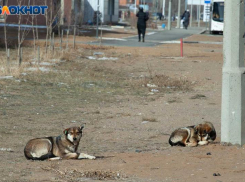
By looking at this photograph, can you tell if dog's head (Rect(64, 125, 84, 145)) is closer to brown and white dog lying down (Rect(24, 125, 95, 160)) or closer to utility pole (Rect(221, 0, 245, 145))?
brown and white dog lying down (Rect(24, 125, 95, 160))

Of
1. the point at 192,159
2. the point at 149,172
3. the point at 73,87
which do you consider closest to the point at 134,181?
the point at 149,172

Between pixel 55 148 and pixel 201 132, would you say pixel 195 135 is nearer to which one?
pixel 201 132

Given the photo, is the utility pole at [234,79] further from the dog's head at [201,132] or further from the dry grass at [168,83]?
the dry grass at [168,83]

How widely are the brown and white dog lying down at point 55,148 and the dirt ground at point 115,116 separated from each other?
0.12 meters

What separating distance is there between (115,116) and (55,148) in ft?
14.0

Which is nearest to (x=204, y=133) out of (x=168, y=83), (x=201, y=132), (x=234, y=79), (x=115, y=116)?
(x=201, y=132)

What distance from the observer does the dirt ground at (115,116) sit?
23.2ft

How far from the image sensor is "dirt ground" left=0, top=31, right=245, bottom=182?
7086mm

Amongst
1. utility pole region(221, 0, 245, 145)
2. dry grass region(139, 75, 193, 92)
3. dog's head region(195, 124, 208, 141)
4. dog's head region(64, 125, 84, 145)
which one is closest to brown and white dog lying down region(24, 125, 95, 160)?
dog's head region(64, 125, 84, 145)

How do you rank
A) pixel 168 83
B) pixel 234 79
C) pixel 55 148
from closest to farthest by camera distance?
1. pixel 55 148
2. pixel 234 79
3. pixel 168 83

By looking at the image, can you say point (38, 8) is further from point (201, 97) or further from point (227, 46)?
Result: point (227, 46)

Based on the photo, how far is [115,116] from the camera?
39.3 ft

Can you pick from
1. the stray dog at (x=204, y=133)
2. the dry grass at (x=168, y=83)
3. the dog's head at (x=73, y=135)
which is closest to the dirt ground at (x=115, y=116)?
the dry grass at (x=168, y=83)

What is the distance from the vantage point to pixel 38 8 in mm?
33812
